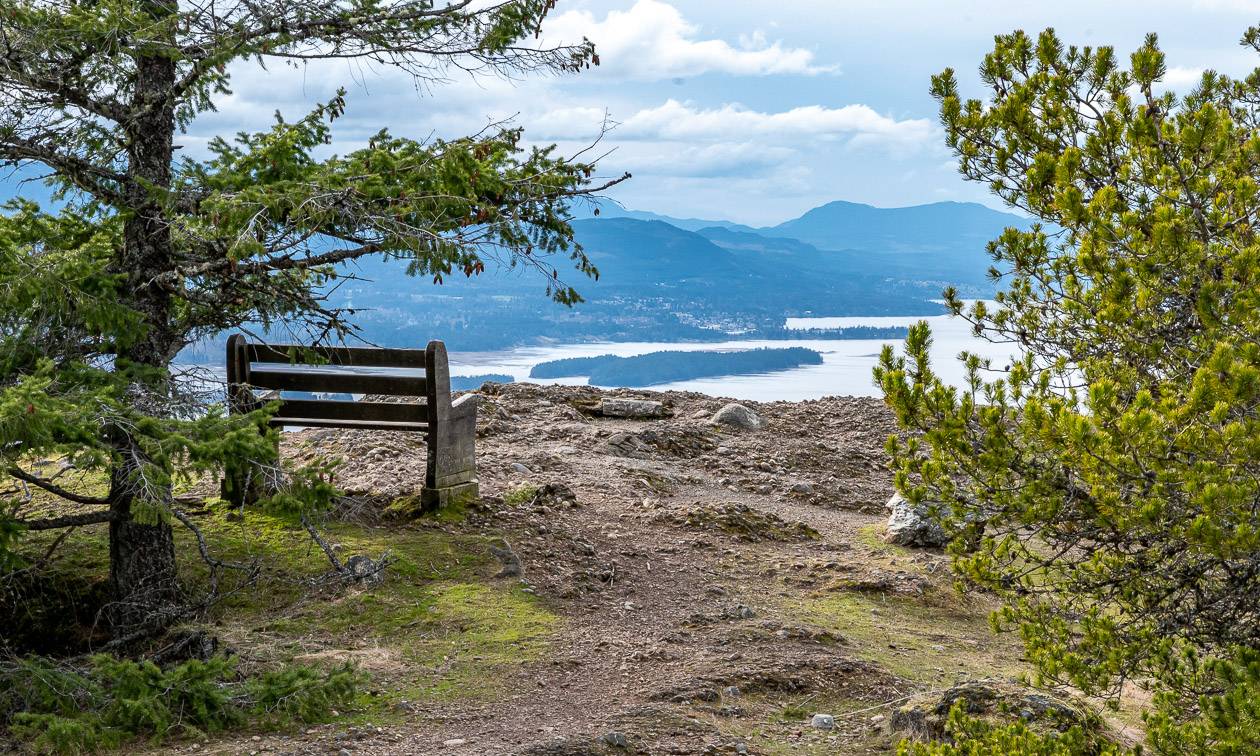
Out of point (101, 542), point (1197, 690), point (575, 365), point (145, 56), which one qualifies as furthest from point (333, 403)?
point (575, 365)

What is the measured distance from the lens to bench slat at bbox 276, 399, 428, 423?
1094 centimetres

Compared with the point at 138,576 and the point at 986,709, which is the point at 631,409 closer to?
the point at 138,576

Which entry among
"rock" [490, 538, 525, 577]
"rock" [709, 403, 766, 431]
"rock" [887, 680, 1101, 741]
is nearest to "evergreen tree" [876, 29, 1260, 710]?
"rock" [887, 680, 1101, 741]

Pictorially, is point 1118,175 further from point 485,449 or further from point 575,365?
point 575,365

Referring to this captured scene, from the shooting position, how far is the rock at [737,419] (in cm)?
1717

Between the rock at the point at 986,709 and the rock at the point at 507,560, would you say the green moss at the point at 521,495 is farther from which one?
the rock at the point at 986,709

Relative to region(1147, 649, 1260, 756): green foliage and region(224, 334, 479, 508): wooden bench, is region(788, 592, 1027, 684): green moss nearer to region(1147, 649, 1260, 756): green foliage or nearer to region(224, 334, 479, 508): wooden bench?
region(1147, 649, 1260, 756): green foliage

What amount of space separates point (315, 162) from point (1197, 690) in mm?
7902

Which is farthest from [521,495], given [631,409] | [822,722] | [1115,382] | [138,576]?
[1115,382]

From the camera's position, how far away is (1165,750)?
478 cm

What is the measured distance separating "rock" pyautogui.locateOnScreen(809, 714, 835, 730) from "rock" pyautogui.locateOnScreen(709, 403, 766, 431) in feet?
32.4

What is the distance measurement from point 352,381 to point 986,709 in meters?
7.10

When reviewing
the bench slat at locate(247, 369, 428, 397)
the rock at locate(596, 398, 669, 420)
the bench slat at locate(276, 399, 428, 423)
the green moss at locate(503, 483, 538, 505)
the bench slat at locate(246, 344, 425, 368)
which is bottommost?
the green moss at locate(503, 483, 538, 505)

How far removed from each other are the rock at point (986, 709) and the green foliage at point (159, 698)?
3.89 meters
